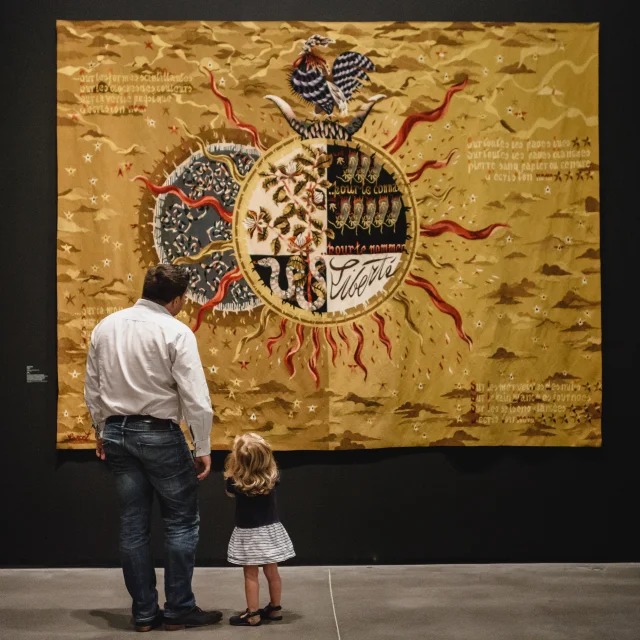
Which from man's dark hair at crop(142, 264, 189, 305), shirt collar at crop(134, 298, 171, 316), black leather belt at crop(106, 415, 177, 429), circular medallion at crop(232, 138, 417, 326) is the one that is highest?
circular medallion at crop(232, 138, 417, 326)

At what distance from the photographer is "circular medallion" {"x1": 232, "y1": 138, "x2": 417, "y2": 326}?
15.3 ft

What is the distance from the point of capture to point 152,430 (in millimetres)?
3572

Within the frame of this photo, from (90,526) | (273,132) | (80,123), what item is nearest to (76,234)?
(80,123)

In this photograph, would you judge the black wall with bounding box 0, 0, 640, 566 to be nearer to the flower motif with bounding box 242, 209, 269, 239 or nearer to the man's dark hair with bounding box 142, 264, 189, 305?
the flower motif with bounding box 242, 209, 269, 239

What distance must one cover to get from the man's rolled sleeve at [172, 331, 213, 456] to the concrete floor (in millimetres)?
827

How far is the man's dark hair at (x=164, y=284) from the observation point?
365 cm

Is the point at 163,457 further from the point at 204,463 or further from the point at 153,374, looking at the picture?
the point at 153,374

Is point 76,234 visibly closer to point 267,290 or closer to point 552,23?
point 267,290

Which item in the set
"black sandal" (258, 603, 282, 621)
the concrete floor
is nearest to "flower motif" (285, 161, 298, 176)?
the concrete floor

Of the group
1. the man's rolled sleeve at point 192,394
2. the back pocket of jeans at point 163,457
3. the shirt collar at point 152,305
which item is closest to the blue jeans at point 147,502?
the back pocket of jeans at point 163,457

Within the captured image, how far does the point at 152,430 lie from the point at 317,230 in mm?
1595

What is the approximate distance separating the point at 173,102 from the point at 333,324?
4.77ft

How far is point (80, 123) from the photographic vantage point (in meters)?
4.62

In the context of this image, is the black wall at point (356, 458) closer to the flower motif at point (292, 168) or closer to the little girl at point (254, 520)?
the flower motif at point (292, 168)
